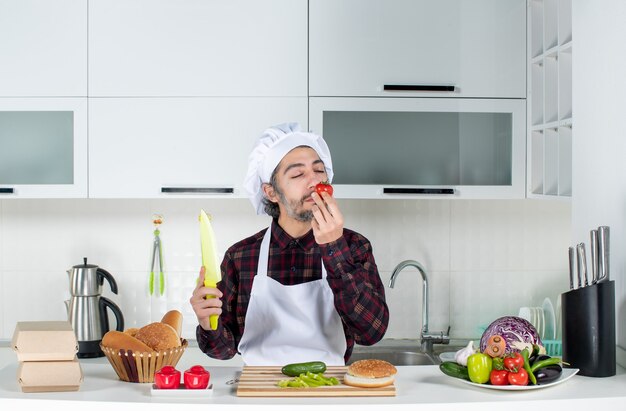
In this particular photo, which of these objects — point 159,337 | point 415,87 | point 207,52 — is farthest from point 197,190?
point 159,337

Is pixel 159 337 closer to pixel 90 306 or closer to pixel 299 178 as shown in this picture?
pixel 299 178

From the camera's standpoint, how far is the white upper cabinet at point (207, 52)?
113 inches

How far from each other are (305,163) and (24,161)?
122 centimetres

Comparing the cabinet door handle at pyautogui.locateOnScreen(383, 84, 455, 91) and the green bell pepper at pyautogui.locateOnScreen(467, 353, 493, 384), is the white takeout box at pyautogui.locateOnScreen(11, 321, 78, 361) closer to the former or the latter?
the green bell pepper at pyautogui.locateOnScreen(467, 353, 493, 384)

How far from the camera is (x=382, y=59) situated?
2.91 metres

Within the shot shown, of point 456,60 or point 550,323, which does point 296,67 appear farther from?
point 550,323

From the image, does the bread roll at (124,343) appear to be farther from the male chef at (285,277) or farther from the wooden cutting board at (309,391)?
the male chef at (285,277)

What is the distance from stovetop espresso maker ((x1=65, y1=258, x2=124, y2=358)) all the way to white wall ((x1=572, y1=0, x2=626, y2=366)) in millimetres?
1662

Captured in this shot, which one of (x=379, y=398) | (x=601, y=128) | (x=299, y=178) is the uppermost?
(x=601, y=128)

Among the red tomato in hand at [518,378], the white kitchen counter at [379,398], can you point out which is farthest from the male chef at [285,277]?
the red tomato in hand at [518,378]

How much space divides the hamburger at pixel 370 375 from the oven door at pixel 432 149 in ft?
3.97

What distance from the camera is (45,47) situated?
288cm

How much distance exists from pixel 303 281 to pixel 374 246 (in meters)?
1.01

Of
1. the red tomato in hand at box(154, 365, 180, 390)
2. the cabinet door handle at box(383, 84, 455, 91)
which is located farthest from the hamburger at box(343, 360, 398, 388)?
the cabinet door handle at box(383, 84, 455, 91)
